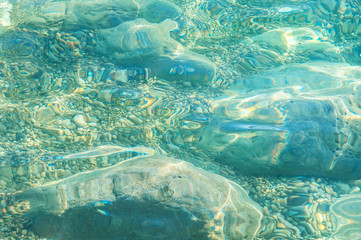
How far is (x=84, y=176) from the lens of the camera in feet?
7.32

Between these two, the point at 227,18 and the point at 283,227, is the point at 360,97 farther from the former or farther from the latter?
the point at 227,18

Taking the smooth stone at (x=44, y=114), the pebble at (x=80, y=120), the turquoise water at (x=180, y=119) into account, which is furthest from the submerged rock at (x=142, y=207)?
the smooth stone at (x=44, y=114)

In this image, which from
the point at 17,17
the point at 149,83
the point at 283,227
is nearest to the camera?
the point at 283,227

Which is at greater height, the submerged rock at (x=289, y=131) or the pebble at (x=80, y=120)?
the submerged rock at (x=289, y=131)

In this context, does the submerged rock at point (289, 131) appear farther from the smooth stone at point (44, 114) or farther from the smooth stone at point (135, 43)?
the smooth stone at point (44, 114)

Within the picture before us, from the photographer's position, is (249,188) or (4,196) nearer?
(4,196)

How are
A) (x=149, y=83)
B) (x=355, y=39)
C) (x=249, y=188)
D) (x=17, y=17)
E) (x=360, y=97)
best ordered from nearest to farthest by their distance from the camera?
1. (x=249, y=188)
2. (x=360, y=97)
3. (x=149, y=83)
4. (x=17, y=17)
5. (x=355, y=39)

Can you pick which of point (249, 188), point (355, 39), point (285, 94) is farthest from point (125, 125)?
point (355, 39)

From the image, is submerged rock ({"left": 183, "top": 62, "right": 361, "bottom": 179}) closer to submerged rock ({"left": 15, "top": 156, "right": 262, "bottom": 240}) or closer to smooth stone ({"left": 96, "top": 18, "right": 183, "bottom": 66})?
submerged rock ({"left": 15, "top": 156, "right": 262, "bottom": 240})

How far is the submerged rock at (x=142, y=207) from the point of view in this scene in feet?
6.20

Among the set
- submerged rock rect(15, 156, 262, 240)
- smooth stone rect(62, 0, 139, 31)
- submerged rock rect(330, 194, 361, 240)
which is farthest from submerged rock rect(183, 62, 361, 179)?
smooth stone rect(62, 0, 139, 31)

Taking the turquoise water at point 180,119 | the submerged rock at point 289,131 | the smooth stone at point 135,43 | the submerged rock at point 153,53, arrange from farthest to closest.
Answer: the smooth stone at point 135,43, the submerged rock at point 153,53, the submerged rock at point 289,131, the turquoise water at point 180,119

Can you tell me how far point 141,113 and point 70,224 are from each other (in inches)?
56.6

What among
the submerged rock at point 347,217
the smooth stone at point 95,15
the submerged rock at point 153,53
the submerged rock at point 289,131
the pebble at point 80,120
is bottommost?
the submerged rock at point 347,217
